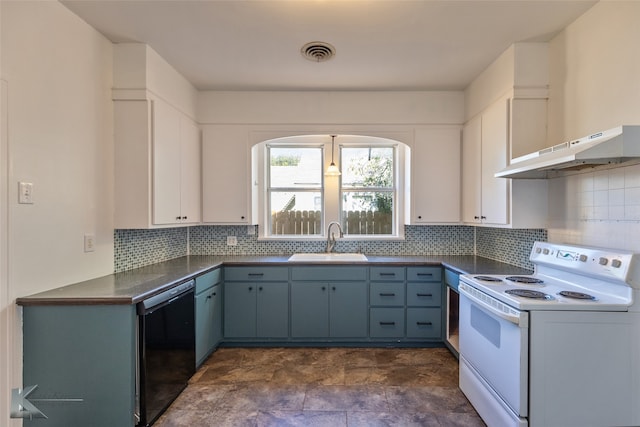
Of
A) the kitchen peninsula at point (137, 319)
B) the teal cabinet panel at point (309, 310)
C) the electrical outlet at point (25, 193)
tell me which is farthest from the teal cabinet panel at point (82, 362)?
the teal cabinet panel at point (309, 310)

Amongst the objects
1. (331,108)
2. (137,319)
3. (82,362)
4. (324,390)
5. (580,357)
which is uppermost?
(331,108)

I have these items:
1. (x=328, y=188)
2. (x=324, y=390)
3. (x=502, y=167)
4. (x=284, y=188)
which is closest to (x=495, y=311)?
(x=502, y=167)

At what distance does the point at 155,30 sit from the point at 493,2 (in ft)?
7.25

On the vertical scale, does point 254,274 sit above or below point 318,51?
below

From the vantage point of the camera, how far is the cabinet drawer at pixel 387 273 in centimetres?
312

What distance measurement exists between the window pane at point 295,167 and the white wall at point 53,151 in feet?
5.60

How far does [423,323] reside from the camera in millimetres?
3117

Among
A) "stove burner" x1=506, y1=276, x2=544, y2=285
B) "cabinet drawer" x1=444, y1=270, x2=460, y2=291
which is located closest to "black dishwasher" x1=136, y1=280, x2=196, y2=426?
"cabinet drawer" x1=444, y1=270, x2=460, y2=291

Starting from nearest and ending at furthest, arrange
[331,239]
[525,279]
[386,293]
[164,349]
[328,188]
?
[164,349], [525,279], [386,293], [331,239], [328,188]

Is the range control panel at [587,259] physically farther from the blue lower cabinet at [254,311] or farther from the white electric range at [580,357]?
the blue lower cabinet at [254,311]

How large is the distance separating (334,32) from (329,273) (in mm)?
2005

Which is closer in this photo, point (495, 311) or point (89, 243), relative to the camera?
point (495, 311)

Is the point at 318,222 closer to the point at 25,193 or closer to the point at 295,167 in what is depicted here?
the point at 295,167

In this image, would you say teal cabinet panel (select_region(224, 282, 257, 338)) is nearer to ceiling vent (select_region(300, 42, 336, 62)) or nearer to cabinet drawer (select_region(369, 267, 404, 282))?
cabinet drawer (select_region(369, 267, 404, 282))
